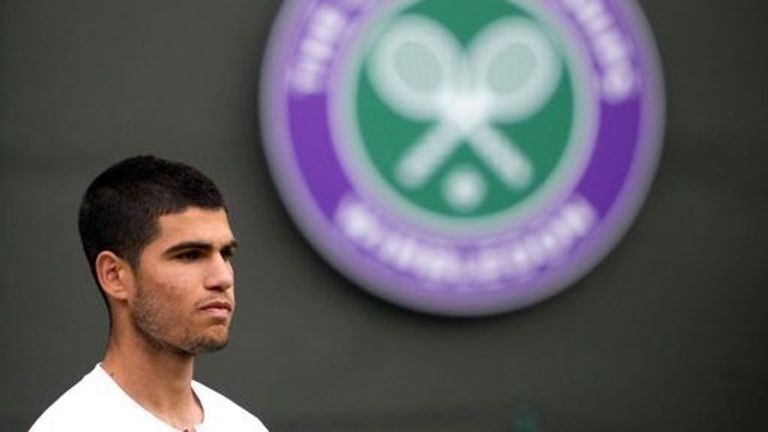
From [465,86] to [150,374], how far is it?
108 inches

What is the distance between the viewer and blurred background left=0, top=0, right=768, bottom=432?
6176 millimetres

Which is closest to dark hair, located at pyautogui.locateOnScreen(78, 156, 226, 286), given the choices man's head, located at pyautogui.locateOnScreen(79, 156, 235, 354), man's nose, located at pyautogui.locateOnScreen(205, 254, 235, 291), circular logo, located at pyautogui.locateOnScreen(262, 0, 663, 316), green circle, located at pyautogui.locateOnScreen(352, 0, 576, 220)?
man's head, located at pyautogui.locateOnScreen(79, 156, 235, 354)

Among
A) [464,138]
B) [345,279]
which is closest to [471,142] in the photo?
[464,138]

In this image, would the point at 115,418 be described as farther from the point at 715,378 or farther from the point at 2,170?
the point at 715,378

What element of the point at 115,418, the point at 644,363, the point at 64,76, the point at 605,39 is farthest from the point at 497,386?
the point at 115,418

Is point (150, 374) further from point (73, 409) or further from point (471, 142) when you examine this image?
point (471, 142)

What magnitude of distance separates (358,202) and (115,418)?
8.58 feet

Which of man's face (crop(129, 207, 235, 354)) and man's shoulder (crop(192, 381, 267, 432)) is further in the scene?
man's shoulder (crop(192, 381, 267, 432))

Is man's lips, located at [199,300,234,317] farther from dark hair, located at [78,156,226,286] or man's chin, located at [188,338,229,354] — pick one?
dark hair, located at [78,156,226,286]

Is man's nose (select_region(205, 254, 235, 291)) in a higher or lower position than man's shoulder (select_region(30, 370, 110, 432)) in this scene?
higher

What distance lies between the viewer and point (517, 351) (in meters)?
6.44

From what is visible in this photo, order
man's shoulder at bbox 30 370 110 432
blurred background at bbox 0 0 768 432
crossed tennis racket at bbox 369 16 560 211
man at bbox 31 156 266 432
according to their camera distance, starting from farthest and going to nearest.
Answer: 1. crossed tennis racket at bbox 369 16 560 211
2. blurred background at bbox 0 0 768 432
3. man at bbox 31 156 266 432
4. man's shoulder at bbox 30 370 110 432

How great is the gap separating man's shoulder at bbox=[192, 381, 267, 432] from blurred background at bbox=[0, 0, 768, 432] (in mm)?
2270

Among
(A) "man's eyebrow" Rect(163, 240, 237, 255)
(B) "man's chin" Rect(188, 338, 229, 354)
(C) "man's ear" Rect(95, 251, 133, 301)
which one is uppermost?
(A) "man's eyebrow" Rect(163, 240, 237, 255)
